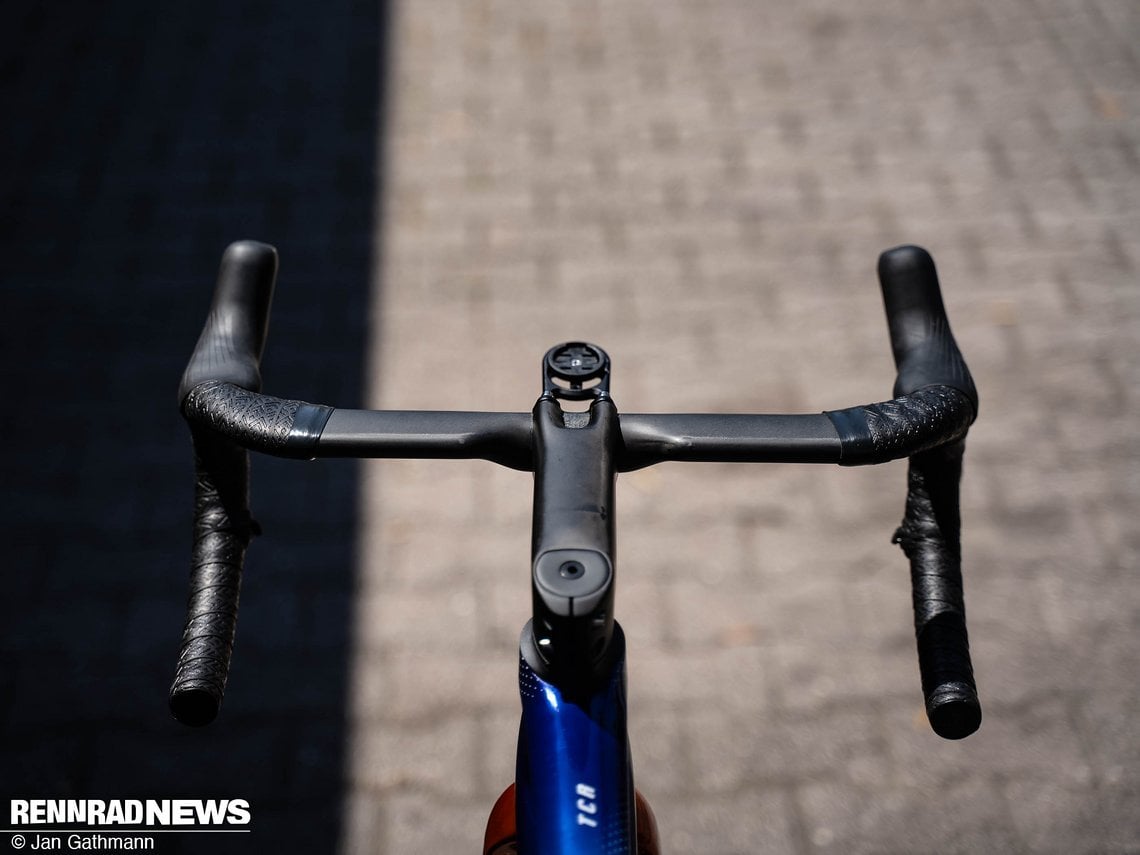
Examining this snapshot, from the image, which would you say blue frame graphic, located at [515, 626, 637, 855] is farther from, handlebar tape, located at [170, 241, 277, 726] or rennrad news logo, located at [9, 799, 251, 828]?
rennrad news logo, located at [9, 799, 251, 828]

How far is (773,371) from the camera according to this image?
13.2ft

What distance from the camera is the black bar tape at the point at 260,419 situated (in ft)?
4.56

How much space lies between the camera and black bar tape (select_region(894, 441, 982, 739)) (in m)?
1.50

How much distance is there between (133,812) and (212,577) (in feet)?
5.67

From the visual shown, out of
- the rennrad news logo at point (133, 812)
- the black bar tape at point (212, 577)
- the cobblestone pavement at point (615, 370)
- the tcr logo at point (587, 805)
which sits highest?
the cobblestone pavement at point (615, 370)

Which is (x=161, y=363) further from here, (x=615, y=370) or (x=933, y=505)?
(x=933, y=505)

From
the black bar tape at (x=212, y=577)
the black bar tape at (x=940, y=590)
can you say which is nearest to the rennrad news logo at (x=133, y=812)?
the black bar tape at (x=212, y=577)

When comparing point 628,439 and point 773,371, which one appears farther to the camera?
point 773,371

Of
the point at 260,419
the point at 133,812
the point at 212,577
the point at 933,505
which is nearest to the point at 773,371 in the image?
the point at 933,505

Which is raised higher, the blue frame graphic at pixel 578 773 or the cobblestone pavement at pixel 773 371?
the cobblestone pavement at pixel 773 371

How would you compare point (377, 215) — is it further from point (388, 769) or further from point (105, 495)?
point (388, 769)

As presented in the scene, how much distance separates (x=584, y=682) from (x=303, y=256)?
11.5 feet

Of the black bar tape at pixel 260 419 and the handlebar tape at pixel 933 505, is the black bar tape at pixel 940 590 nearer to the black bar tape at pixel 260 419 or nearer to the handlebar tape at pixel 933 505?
the handlebar tape at pixel 933 505

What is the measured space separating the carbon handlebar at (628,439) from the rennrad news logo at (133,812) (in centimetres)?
162
